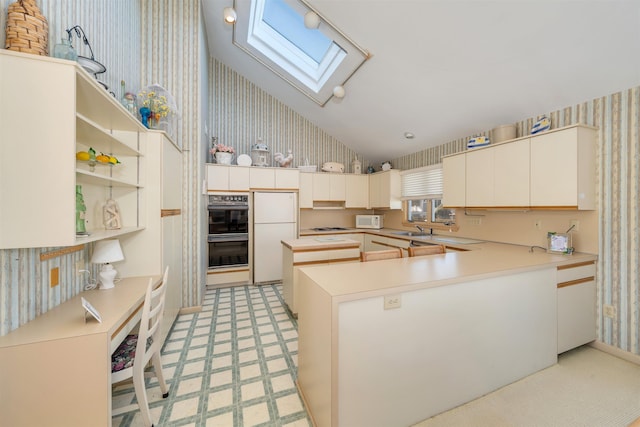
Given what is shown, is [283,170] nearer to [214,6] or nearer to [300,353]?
[214,6]

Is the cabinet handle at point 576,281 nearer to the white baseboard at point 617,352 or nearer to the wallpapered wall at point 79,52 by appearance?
the white baseboard at point 617,352

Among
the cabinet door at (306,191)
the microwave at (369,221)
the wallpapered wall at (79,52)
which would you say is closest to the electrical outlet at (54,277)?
the wallpapered wall at (79,52)

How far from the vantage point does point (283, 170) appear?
13.8 ft

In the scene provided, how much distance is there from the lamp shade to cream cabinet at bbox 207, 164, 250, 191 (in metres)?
2.15

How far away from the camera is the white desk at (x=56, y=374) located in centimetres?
101

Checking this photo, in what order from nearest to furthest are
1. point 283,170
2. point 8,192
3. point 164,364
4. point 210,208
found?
point 8,192, point 164,364, point 210,208, point 283,170

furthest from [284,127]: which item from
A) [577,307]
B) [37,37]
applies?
[577,307]

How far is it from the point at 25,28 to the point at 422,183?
4.37 meters

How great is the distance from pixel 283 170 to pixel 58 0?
9.68 feet

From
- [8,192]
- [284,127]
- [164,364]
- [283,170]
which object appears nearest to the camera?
[8,192]

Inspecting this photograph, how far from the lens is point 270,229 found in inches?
159

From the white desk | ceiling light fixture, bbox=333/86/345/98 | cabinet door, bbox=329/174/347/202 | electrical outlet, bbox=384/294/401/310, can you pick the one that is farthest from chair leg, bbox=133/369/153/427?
cabinet door, bbox=329/174/347/202

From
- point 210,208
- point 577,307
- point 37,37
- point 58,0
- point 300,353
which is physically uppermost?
point 58,0

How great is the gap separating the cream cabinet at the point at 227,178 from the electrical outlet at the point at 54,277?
244 cm
